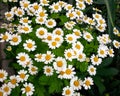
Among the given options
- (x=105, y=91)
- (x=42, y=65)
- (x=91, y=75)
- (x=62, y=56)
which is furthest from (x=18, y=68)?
(x=105, y=91)

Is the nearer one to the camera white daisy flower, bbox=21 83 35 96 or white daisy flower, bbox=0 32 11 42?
white daisy flower, bbox=21 83 35 96

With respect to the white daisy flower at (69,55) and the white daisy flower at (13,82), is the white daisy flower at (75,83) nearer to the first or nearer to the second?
the white daisy flower at (69,55)

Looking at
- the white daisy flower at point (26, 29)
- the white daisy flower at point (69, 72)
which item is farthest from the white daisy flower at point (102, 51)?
the white daisy flower at point (26, 29)

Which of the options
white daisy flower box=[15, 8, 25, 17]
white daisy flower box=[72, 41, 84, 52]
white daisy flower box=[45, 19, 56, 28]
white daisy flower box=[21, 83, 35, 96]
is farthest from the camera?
white daisy flower box=[15, 8, 25, 17]

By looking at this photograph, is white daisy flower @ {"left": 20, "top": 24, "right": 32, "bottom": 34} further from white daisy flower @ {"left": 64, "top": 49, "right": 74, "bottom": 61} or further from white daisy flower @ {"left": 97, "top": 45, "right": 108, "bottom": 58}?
white daisy flower @ {"left": 97, "top": 45, "right": 108, "bottom": 58}

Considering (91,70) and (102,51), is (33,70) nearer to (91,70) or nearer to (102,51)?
(91,70)

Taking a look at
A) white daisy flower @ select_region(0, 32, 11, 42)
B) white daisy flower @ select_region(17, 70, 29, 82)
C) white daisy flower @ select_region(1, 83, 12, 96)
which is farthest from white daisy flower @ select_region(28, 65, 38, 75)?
white daisy flower @ select_region(0, 32, 11, 42)

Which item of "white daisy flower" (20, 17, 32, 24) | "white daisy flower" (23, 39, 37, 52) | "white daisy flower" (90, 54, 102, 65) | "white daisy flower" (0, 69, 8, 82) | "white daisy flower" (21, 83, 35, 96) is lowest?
"white daisy flower" (21, 83, 35, 96)

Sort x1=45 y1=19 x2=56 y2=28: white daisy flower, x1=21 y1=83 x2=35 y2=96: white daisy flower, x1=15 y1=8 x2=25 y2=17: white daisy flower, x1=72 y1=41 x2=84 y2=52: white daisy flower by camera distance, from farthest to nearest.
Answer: x1=15 y1=8 x2=25 y2=17: white daisy flower → x1=45 y1=19 x2=56 y2=28: white daisy flower → x1=72 y1=41 x2=84 y2=52: white daisy flower → x1=21 y1=83 x2=35 y2=96: white daisy flower

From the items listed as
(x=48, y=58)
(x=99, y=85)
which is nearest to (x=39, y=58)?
(x=48, y=58)
